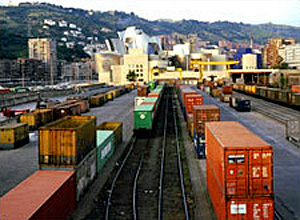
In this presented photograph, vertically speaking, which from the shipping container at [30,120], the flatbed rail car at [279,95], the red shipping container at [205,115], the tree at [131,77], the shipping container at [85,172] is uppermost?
the tree at [131,77]

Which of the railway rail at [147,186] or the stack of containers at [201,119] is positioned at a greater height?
the stack of containers at [201,119]

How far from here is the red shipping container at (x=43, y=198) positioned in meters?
11.8

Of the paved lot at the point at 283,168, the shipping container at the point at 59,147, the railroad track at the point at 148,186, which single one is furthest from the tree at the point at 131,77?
the shipping container at the point at 59,147

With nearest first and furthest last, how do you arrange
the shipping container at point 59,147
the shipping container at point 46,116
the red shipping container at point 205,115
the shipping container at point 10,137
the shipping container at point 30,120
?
the shipping container at point 59,147
the red shipping container at point 205,115
the shipping container at point 10,137
the shipping container at point 30,120
the shipping container at point 46,116

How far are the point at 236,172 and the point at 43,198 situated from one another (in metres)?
7.64

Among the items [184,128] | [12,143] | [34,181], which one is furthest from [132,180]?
[184,128]

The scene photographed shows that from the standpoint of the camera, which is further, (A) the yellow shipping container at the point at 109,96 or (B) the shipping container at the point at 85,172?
(A) the yellow shipping container at the point at 109,96

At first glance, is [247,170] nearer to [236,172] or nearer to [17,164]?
[236,172]

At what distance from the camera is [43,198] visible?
12961 mm

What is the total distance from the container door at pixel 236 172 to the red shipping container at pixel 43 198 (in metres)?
7.04

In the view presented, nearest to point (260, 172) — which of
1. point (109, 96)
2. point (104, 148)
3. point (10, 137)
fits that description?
point (104, 148)

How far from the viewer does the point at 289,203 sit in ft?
57.5

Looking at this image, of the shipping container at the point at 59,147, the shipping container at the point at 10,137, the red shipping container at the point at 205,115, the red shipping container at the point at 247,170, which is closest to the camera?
the red shipping container at the point at 247,170

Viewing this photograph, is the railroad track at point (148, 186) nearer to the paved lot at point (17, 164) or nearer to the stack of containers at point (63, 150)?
the stack of containers at point (63, 150)
